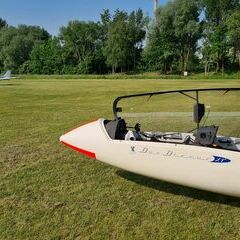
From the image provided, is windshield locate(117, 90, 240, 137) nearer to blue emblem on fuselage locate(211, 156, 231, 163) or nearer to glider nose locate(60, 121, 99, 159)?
glider nose locate(60, 121, 99, 159)

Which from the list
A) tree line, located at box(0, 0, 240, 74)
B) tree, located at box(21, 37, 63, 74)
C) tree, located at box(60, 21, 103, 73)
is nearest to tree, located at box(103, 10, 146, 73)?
tree line, located at box(0, 0, 240, 74)

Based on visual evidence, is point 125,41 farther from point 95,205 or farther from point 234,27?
point 95,205

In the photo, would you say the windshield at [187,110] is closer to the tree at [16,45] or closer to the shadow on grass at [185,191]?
the shadow on grass at [185,191]

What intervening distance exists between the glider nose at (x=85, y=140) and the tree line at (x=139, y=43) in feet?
221

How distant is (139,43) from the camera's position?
89.7 m

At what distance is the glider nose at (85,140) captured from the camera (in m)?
5.77

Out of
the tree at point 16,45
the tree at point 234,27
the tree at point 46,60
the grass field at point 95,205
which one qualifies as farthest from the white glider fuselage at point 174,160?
the tree at point 16,45

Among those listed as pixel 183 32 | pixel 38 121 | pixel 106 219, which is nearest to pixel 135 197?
pixel 106 219

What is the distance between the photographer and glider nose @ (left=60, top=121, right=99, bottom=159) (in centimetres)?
577

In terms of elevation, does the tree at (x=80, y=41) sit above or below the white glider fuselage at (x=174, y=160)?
above

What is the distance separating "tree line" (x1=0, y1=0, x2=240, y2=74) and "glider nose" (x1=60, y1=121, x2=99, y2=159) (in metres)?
67.2

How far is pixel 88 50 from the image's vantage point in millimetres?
93562

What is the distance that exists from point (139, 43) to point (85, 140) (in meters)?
85.9

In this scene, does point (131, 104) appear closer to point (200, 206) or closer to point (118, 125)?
point (118, 125)
